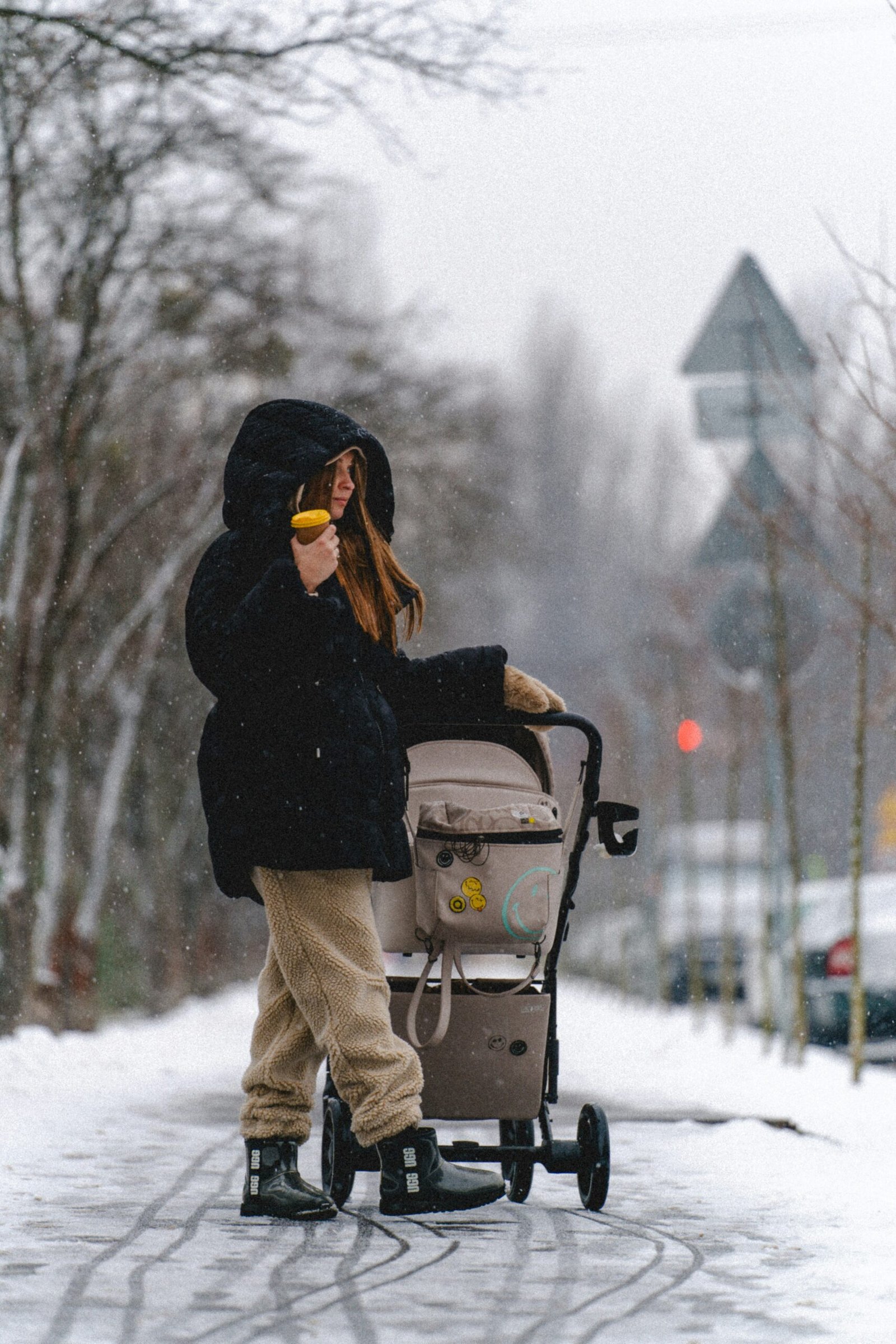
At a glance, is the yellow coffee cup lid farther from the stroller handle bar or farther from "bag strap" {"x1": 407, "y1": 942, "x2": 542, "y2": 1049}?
"bag strap" {"x1": 407, "y1": 942, "x2": 542, "y2": 1049}

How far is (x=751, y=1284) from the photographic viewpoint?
14.5ft

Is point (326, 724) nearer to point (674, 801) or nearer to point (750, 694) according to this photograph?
point (750, 694)

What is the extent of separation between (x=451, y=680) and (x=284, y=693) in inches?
19.5

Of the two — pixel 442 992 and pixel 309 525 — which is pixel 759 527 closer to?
pixel 442 992

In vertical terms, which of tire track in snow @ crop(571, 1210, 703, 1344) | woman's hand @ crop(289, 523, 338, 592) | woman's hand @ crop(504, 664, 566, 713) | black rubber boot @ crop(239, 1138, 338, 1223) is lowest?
tire track in snow @ crop(571, 1210, 703, 1344)

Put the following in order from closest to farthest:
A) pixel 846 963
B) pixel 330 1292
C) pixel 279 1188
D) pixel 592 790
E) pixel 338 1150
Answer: pixel 330 1292 → pixel 279 1188 → pixel 338 1150 → pixel 592 790 → pixel 846 963

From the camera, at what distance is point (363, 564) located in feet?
17.4

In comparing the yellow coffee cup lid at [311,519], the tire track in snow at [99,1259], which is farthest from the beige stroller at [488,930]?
the yellow coffee cup lid at [311,519]

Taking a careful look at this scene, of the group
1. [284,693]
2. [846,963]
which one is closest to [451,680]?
[284,693]

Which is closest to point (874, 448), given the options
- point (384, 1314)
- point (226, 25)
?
point (226, 25)

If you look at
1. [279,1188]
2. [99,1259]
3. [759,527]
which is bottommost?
[99,1259]

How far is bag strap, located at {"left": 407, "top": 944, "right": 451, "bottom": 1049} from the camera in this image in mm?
5262

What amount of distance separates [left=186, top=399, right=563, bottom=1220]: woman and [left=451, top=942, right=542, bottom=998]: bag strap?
30cm

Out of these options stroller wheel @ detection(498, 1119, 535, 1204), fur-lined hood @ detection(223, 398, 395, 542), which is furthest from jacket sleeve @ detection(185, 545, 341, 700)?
stroller wheel @ detection(498, 1119, 535, 1204)
